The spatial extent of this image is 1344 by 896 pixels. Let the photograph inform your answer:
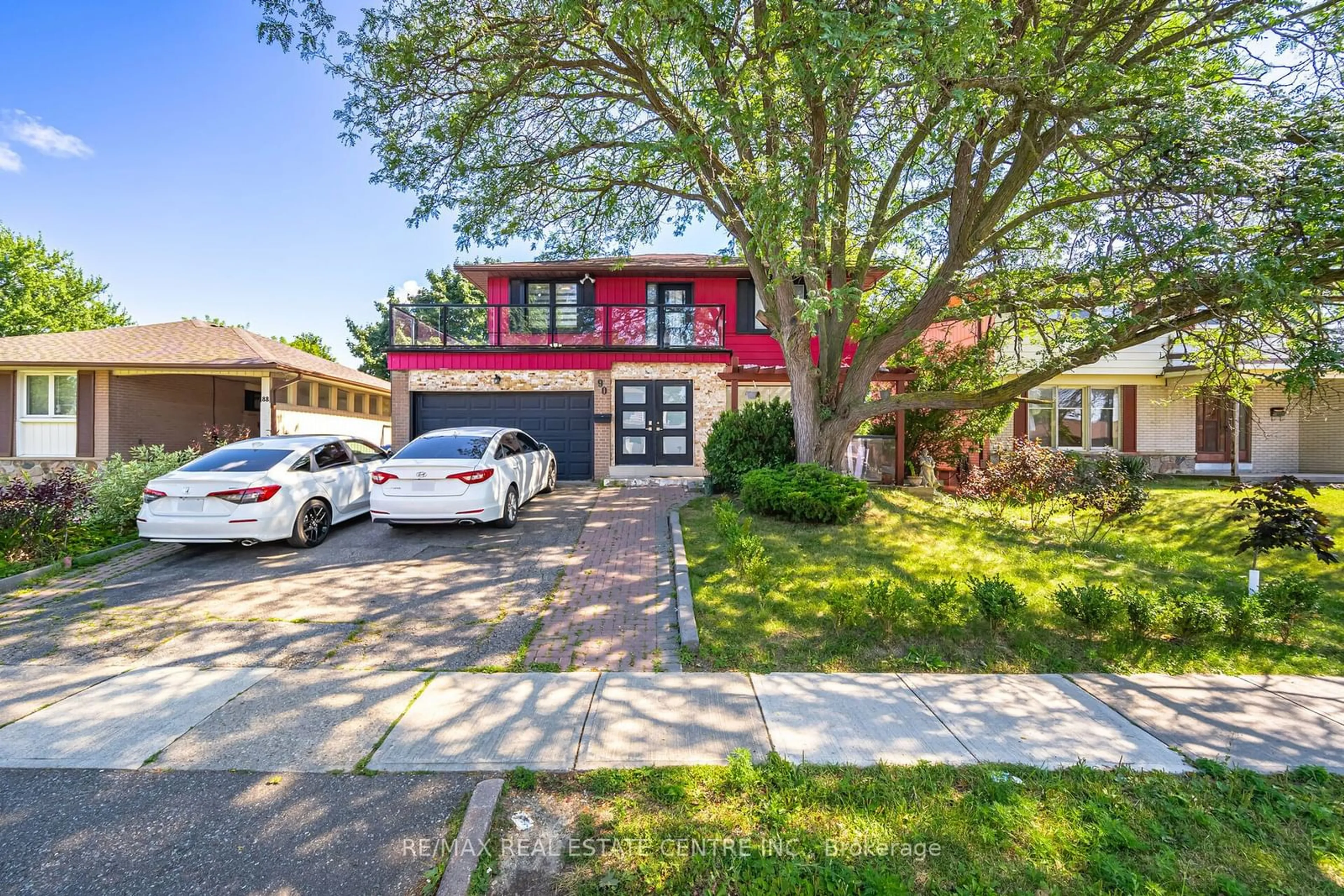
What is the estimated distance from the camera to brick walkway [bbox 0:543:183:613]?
5812mm

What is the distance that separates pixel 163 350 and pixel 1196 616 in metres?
21.8

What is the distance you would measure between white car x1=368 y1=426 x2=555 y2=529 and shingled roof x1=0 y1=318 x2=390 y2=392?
9376 mm

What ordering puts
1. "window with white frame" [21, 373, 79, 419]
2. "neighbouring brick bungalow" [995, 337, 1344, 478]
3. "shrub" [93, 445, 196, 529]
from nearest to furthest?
"shrub" [93, 445, 196, 529] → "window with white frame" [21, 373, 79, 419] → "neighbouring brick bungalow" [995, 337, 1344, 478]

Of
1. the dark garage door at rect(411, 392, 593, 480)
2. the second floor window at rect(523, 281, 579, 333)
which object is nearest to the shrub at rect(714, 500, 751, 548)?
the dark garage door at rect(411, 392, 593, 480)

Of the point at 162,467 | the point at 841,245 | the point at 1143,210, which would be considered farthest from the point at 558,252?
the point at 1143,210

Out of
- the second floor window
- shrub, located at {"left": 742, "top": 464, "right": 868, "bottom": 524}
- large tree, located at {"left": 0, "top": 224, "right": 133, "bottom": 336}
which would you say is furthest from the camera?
large tree, located at {"left": 0, "top": 224, "right": 133, "bottom": 336}

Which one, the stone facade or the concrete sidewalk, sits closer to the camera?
the concrete sidewalk

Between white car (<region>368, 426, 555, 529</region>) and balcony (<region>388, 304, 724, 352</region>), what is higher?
balcony (<region>388, 304, 724, 352</region>)

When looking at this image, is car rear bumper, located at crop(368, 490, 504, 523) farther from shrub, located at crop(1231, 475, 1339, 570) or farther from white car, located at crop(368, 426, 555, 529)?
shrub, located at crop(1231, 475, 1339, 570)

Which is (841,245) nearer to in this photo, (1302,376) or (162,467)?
(1302,376)

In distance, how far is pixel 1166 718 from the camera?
3678mm

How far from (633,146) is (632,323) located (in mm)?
5764

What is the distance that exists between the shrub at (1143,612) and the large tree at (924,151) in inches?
132

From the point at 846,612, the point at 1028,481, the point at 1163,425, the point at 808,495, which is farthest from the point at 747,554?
the point at 1163,425
